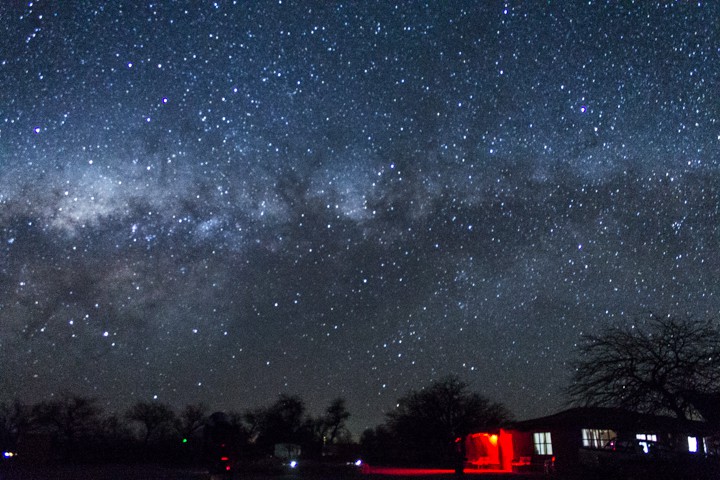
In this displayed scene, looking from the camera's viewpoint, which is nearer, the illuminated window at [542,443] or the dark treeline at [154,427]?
the illuminated window at [542,443]

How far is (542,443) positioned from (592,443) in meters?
3.90

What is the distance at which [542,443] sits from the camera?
139 ft

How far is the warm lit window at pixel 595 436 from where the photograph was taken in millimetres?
38688

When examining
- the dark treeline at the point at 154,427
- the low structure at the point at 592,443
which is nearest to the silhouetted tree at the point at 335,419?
the dark treeline at the point at 154,427

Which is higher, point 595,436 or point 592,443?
point 595,436

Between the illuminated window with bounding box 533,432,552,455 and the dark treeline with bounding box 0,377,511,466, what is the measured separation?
3923 mm

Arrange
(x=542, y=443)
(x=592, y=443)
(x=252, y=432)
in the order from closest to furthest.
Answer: (x=592, y=443)
(x=542, y=443)
(x=252, y=432)

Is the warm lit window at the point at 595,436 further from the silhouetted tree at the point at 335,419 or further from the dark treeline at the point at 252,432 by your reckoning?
the silhouetted tree at the point at 335,419

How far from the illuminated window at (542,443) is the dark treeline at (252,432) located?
392 centimetres

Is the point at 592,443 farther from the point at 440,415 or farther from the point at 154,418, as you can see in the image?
the point at 154,418

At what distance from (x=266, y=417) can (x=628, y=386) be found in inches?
3232

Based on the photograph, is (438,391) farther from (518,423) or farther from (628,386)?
(628,386)

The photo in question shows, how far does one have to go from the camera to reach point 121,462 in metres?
63.7

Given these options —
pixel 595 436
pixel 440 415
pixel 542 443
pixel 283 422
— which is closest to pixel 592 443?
pixel 595 436
